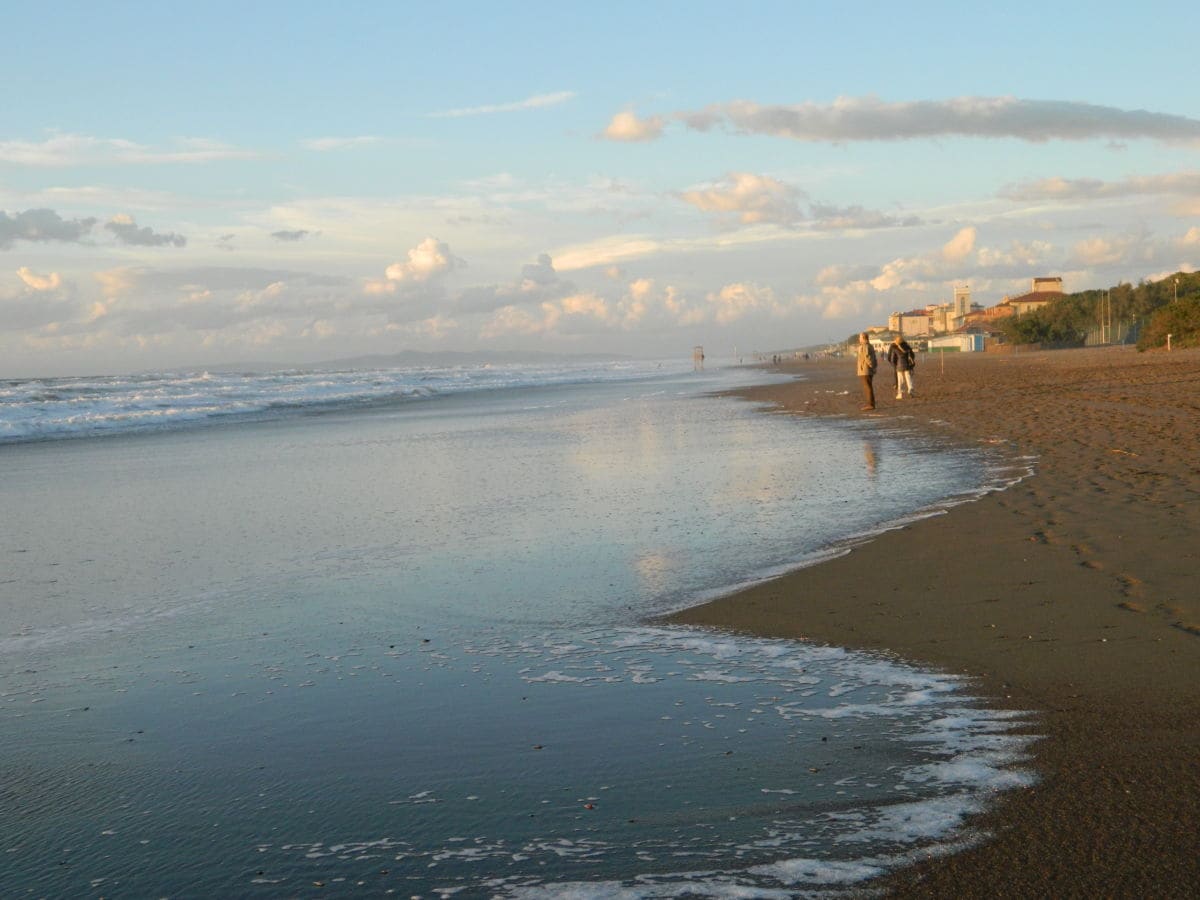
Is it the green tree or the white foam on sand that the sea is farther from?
the green tree

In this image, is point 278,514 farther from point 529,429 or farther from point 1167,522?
point 529,429

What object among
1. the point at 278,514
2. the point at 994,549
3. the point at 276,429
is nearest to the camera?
the point at 994,549

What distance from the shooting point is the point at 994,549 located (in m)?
8.65

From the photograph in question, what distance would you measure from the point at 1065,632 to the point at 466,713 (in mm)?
3374

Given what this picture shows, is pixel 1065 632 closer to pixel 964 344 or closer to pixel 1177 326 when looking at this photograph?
pixel 1177 326

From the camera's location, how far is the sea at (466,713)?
3.70m

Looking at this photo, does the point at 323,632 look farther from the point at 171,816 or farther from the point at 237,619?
the point at 171,816

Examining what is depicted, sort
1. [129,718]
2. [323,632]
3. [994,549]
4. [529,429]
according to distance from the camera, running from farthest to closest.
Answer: [529,429] → [994,549] → [323,632] → [129,718]

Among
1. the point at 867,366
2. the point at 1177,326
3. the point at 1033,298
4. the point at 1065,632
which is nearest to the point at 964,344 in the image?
the point at 1033,298

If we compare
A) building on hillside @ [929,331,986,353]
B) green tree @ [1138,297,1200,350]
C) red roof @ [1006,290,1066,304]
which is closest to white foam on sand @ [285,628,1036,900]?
green tree @ [1138,297,1200,350]

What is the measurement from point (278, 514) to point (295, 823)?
9.33 m

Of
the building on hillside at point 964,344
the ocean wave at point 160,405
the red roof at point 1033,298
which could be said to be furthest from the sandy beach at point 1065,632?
the red roof at point 1033,298

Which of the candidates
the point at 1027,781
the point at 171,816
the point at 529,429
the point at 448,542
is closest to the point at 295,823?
the point at 171,816

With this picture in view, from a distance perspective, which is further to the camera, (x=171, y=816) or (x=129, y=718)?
(x=129, y=718)
